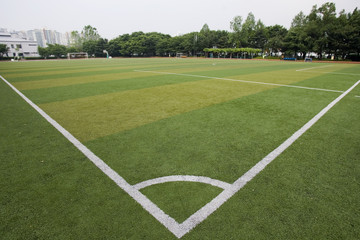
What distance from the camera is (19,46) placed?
4048 inches

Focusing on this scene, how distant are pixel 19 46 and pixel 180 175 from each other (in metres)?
133

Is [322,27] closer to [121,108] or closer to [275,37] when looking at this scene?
[275,37]

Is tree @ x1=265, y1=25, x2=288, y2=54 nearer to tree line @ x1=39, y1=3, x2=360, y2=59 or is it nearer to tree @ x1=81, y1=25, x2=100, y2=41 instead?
tree line @ x1=39, y1=3, x2=360, y2=59

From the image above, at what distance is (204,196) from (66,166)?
2387mm

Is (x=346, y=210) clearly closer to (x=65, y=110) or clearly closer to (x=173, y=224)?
(x=173, y=224)

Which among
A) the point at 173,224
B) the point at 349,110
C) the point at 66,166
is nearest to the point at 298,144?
the point at 173,224

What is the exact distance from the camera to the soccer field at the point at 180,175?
2320mm

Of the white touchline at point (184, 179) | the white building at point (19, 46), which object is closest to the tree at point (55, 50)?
the white building at point (19, 46)

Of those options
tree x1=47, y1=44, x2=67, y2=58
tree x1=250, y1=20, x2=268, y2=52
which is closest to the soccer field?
tree x1=250, y1=20, x2=268, y2=52

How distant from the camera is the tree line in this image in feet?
178

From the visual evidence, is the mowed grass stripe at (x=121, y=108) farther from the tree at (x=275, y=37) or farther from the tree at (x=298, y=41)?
the tree at (x=275, y=37)

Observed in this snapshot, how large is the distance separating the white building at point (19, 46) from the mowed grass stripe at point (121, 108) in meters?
121

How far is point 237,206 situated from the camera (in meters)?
2.60

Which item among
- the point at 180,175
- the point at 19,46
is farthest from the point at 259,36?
the point at 19,46
